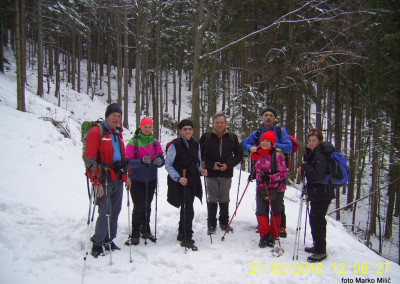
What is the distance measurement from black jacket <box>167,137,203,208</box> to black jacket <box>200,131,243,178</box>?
41cm

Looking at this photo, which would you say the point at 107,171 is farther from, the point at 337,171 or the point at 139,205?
the point at 337,171

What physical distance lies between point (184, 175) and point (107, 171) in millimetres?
1343

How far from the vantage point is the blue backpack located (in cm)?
402

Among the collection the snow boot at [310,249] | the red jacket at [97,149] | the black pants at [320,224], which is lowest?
the snow boot at [310,249]

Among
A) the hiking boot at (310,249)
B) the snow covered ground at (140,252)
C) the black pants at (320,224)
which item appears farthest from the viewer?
the hiking boot at (310,249)

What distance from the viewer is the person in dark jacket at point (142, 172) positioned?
15.0 ft

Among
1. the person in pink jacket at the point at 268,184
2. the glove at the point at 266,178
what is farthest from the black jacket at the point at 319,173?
the glove at the point at 266,178

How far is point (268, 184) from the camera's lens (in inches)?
180

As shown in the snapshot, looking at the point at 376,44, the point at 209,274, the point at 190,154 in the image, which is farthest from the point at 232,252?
the point at 376,44

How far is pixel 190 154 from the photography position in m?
4.77

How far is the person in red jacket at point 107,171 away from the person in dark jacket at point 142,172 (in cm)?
24

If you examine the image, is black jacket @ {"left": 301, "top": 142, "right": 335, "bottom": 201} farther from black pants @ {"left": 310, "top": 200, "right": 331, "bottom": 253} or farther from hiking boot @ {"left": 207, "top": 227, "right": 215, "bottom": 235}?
hiking boot @ {"left": 207, "top": 227, "right": 215, "bottom": 235}

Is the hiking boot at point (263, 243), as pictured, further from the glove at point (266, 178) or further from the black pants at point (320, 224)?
the glove at point (266, 178)

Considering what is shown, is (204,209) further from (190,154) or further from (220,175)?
(190,154)
